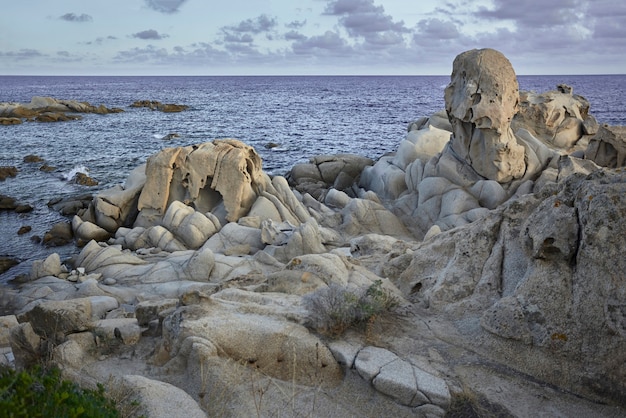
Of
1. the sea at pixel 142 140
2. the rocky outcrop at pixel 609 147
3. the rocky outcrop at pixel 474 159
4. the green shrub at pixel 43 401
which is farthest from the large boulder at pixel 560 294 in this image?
the sea at pixel 142 140

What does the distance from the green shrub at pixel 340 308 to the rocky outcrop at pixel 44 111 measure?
75194mm

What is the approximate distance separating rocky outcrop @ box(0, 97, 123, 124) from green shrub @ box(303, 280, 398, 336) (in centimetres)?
7519

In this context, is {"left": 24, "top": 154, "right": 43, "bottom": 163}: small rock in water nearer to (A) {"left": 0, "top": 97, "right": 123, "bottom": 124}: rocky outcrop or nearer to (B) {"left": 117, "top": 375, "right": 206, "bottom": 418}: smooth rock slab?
(A) {"left": 0, "top": 97, "right": 123, "bottom": 124}: rocky outcrop

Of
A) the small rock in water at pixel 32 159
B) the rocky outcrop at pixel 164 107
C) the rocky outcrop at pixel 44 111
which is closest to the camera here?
the small rock in water at pixel 32 159

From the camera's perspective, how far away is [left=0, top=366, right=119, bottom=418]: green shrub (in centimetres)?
425

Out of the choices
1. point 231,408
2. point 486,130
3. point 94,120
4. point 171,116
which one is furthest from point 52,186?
point 171,116

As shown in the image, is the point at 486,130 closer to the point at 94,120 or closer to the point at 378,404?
the point at 378,404

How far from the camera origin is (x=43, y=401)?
4.68 metres

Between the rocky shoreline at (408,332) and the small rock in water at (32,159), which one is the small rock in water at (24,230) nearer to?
the rocky shoreline at (408,332)

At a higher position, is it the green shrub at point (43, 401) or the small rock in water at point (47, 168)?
the green shrub at point (43, 401)

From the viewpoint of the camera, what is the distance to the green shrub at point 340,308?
323 inches

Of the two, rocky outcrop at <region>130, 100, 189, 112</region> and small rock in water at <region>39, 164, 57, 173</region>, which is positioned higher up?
rocky outcrop at <region>130, 100, 189, 112</region>

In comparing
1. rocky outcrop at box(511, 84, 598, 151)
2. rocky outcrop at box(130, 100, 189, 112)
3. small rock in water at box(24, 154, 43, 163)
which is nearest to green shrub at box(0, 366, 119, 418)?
rocky outcrop at box(511, 84, 598, 151)

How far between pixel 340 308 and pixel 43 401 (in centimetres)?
452
